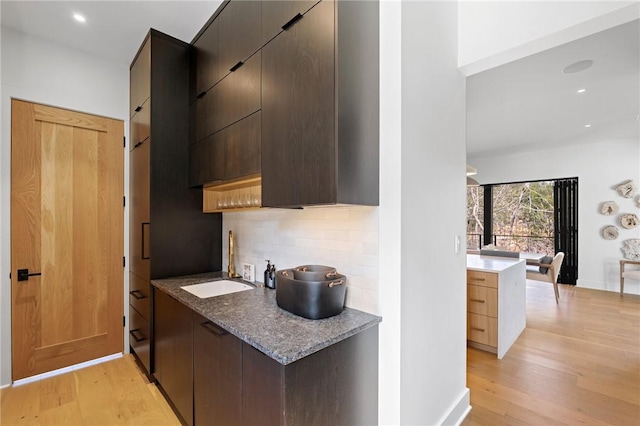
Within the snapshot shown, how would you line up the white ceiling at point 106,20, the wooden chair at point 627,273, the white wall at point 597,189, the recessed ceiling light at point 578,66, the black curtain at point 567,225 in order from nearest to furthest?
1. the white ceiling at point 106,20
2. the recessed ceiling light at point 578,66
3. the wooden chair at point 627,273
4. the white wall at point 597,189
5. the black curtain at point 567,225

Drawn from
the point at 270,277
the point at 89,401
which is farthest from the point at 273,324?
the point at 89,401

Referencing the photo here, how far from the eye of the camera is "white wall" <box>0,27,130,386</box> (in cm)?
229

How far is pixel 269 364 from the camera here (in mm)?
1174

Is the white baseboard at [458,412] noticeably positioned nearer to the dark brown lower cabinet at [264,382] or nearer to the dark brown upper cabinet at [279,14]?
the dark brown lower cabinet at [264,382]

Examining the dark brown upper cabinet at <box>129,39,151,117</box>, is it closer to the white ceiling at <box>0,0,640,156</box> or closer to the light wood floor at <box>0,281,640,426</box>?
the white ceiling at <box>0,0,640,156</box>

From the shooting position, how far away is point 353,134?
4.46ft

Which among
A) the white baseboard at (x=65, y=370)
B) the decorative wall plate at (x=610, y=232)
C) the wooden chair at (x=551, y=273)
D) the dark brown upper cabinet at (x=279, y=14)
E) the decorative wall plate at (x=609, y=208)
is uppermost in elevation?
the dark brown upper cabinet at (x=279, y=14)

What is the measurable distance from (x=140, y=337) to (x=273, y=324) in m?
1.84

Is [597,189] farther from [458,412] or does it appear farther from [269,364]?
[269,364]

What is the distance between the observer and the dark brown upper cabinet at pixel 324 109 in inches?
50.9

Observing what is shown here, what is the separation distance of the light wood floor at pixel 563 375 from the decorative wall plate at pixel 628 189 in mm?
2488

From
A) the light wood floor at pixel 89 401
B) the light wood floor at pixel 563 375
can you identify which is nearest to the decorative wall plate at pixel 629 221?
the light wood floor at pixel 563 375

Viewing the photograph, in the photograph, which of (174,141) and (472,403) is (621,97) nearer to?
(472,403)

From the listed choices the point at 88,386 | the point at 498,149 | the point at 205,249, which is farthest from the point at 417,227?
the point at 498,149
